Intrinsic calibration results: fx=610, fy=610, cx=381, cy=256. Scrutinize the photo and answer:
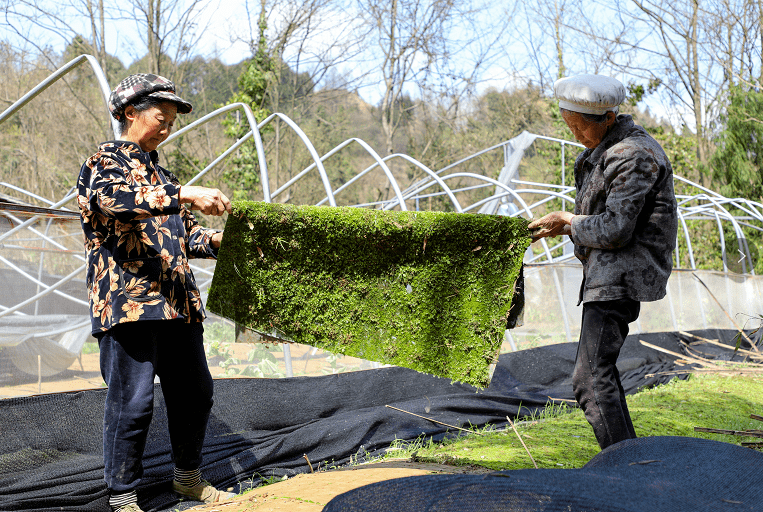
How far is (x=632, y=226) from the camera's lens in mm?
2461

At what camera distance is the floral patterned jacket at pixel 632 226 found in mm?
2469

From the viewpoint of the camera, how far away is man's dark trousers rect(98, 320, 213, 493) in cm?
241

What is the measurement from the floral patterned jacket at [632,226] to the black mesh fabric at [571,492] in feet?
3.51

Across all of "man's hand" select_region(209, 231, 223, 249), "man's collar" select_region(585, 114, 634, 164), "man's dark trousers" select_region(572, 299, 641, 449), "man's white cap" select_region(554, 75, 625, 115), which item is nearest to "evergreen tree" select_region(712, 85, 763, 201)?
"man's collar" select_region(585, 114, 634, 164)

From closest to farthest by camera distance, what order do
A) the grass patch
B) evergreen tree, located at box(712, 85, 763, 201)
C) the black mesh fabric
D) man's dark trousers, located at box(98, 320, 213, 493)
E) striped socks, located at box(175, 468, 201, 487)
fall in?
the black mesh fabric < man's dark trousers, located at box(98, 320, 213, 493) < striped socks, located at box(175, 468, 201, 487) < the grass patch < evergreen tree, located at box(712, 85, 763, 201)

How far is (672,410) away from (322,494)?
3.55 metres

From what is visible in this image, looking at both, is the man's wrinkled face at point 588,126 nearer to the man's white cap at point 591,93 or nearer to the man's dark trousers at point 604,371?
the man's white cap at point 591,93

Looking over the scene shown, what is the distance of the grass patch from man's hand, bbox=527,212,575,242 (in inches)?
47.1

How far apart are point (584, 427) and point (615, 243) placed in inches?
87.6

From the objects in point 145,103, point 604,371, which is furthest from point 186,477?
point 604,371

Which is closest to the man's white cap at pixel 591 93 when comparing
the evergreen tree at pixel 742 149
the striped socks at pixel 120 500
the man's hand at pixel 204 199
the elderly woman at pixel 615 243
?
the elderly woman at pixel 615 243

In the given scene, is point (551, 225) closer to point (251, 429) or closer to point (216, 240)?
point (216, 240)

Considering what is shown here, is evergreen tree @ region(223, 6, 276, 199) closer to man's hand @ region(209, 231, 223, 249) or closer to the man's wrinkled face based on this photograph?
man's hand @ region(209, 231, 223, 249)

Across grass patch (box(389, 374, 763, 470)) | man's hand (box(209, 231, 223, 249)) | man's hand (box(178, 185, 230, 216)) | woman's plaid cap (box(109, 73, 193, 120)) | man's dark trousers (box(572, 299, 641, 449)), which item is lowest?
grass patch (box(389, 374, 763, 470))
